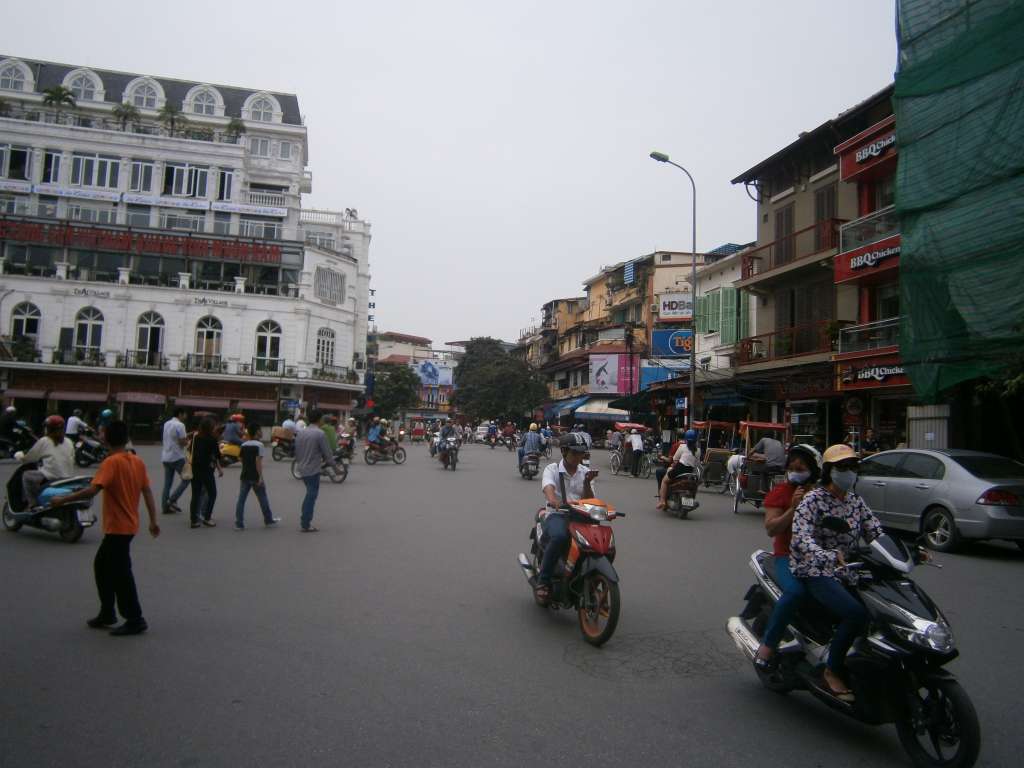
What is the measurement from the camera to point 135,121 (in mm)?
51719

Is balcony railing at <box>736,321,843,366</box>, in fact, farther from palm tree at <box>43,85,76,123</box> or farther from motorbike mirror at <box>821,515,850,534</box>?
palm tree at <box>43,85,76,123</box>

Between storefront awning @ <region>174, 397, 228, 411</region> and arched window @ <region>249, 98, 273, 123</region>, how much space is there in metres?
21.2

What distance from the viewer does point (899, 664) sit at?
361 centimetres

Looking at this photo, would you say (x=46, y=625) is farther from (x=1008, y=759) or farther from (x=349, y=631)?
(x=1008, y=759)

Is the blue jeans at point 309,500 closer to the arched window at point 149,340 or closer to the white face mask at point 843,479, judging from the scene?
the white face mask at point 843,479

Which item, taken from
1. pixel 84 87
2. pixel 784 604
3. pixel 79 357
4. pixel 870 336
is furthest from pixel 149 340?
pixel 784 604

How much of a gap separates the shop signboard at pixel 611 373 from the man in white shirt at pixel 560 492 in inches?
1723

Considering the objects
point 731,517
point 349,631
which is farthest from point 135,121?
point 349,631

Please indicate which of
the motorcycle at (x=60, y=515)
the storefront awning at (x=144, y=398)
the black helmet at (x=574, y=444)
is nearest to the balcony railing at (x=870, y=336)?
the black helmet at (x=574, y=444)

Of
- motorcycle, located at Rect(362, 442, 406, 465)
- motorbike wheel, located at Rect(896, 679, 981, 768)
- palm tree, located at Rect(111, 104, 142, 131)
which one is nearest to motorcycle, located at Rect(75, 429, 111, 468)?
motorcycle, located at Rect(362, 442, 406, 465)

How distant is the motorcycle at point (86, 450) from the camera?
1914 centimetres

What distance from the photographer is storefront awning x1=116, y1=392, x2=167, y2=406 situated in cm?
4428

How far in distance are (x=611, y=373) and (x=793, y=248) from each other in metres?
25.7

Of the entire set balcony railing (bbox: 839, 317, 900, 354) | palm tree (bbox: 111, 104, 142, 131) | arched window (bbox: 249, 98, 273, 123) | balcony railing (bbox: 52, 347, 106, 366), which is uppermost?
arched window (bbox: 249, 98, 273, 123)
